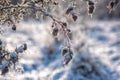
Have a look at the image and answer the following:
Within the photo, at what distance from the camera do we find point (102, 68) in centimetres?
912

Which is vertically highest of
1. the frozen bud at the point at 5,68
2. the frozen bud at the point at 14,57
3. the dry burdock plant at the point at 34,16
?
the dry burdock plant at the point at 34,16

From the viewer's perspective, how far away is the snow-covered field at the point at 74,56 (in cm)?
841

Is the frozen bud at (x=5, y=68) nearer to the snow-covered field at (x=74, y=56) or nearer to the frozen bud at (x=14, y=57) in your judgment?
the frozen bud at (x=14, y=57)

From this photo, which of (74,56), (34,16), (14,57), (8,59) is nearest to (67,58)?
(14,57)

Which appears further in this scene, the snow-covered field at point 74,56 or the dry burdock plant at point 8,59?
the snow-covered field at point 74,56

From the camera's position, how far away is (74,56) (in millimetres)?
8867

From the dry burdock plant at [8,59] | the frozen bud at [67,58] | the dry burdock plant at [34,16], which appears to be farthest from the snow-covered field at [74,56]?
the frozen bud at [67,58]

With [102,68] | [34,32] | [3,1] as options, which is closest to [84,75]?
[102,68]

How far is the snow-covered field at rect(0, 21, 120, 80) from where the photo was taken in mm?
8406

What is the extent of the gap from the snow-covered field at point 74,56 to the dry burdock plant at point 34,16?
720 millimetres

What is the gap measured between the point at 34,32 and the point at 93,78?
5581mm

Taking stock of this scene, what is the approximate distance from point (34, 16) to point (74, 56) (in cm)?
397

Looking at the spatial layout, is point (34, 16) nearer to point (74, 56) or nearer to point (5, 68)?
point (5, 68)

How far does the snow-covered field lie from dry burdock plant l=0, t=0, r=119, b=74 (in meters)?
0.72
